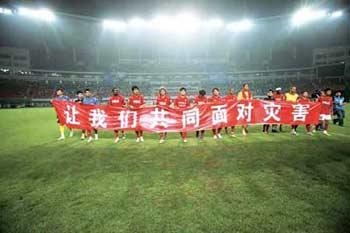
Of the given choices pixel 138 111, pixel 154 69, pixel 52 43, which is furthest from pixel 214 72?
pixel 138 111

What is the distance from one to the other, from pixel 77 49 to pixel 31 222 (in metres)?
53.3

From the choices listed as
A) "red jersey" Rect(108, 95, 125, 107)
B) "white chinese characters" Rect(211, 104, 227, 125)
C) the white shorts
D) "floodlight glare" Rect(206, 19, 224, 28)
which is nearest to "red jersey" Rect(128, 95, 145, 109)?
"red jersey" Rect(108, 95, 125, 107)

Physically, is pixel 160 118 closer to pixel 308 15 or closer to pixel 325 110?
pixel 325 110

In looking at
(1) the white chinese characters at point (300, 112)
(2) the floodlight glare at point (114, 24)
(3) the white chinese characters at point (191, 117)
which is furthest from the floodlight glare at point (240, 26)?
(3) the white chinese characters at point (191, 117)

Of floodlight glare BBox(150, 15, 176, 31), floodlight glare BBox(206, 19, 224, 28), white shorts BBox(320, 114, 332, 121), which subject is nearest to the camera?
white shorts BBox(320, 114, 332, 121)

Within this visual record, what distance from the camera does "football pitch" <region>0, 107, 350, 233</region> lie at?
345cm

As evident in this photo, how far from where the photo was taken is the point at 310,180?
16.3 feet

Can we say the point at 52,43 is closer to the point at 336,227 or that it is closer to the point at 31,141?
the point at 31,141

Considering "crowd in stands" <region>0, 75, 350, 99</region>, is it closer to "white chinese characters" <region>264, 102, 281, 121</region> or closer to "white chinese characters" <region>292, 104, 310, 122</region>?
"white chinese characters" <region>292, 104, 310, 122</region>

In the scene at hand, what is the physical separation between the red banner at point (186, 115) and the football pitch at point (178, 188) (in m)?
1.29

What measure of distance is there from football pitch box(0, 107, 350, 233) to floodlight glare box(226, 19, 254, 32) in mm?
40363

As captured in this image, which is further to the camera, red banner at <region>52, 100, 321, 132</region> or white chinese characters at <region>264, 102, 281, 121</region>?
white chinese characters at <region>264, 102, 281, 121</region>

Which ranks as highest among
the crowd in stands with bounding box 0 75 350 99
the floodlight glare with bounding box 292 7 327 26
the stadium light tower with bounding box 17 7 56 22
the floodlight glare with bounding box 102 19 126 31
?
the floodlight glare with bounding box 102 19 126 31

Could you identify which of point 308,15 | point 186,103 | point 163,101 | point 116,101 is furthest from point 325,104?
point 308,15
